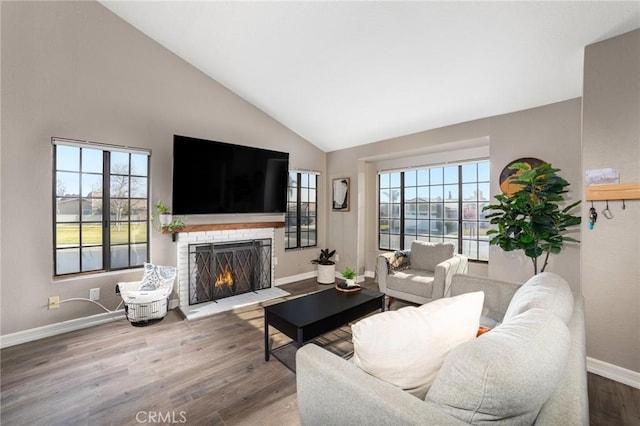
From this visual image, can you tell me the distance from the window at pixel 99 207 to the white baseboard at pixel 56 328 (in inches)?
20.6

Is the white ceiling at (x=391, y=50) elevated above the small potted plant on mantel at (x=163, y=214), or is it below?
above

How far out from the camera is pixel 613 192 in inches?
84.7

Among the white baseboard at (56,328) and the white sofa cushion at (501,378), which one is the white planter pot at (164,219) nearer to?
the white baseboard at (56,328)

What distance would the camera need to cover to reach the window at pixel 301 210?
5047mm

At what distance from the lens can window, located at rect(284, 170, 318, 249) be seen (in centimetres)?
505

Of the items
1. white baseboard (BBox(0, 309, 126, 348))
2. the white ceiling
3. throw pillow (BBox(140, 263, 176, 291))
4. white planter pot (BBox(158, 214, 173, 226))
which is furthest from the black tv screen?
white baseboard (BBox(0, 309, 126, 348))

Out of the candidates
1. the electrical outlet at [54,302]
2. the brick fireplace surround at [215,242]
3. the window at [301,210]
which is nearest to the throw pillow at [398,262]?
the brick fireplace surround at [215,242]

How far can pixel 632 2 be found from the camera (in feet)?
6.31

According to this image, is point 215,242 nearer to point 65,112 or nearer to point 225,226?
point 225,226

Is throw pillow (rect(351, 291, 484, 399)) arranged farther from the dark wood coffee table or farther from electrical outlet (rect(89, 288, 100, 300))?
electrical outlet (rect(89, 288, 100, 300))

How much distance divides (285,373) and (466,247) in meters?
3.20

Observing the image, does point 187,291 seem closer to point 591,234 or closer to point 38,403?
point 38,403

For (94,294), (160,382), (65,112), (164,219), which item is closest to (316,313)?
(160,382)

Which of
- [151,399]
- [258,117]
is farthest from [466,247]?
[151,399]
